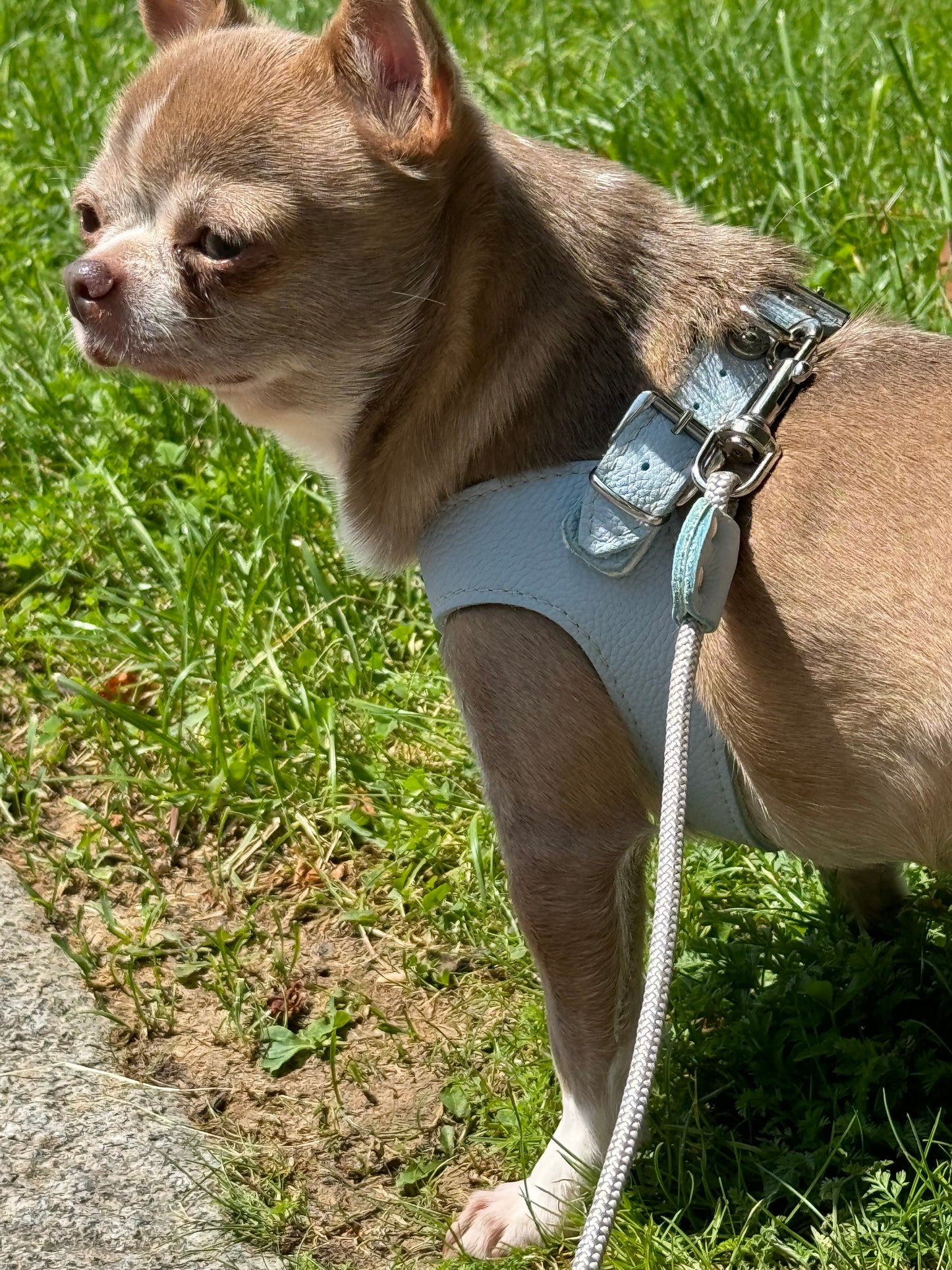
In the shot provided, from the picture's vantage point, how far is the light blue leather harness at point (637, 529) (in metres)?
2.38

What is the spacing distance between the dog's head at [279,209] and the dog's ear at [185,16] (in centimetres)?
35

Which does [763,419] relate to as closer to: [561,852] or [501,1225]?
[561,852]

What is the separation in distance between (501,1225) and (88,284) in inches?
73.8

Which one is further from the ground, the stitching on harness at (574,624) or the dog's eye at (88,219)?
the dog's eye at (88,219)

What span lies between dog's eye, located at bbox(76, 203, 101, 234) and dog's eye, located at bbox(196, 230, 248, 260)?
12.7 inches

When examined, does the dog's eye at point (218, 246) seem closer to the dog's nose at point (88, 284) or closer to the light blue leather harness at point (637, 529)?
the dog's nose at point (88, 284)

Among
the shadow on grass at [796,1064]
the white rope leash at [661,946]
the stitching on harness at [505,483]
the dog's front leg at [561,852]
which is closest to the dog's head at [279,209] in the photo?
the stitching on harness at [505,483]

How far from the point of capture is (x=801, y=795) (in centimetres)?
246

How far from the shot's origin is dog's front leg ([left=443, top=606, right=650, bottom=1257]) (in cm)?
250

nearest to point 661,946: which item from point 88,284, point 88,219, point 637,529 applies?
point 637,529

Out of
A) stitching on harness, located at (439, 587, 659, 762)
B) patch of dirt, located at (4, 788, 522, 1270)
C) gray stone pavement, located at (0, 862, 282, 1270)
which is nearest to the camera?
stitching on harness, located at (439, 587, 659, 762)

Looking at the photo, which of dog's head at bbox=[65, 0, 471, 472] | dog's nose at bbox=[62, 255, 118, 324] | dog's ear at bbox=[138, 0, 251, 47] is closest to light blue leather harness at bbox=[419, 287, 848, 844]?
dog's head at bbox=[65, 0, 471, 472]

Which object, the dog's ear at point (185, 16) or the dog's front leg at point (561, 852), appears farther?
the dog's ear at point (185, 16)

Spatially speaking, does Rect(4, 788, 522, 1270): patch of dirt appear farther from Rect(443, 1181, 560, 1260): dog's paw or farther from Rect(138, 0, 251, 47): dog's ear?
Rect(138, 0, 251, 47): dog's ear
